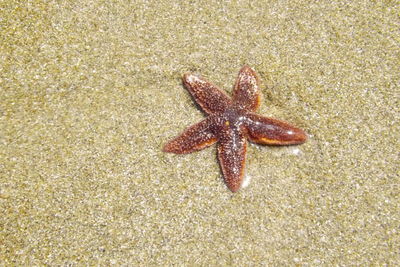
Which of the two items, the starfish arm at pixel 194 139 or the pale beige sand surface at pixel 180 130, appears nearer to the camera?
the pale beige sand surface at pixel 180 130

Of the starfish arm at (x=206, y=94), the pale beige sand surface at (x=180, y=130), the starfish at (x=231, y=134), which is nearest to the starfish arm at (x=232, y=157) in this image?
the starfish at (x=231, y=134)

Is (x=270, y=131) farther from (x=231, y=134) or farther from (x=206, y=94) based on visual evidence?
(x=206, y=94)

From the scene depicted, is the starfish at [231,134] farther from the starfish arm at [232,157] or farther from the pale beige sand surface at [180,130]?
the pale beige sand surface at [180,130]

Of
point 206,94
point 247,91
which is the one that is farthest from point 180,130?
point 247,91

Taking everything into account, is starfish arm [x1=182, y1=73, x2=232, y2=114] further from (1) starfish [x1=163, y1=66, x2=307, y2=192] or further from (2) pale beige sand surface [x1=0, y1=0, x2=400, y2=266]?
(2) pale beige sand surface [x1=0, y1=0, x2=400, y2=266]

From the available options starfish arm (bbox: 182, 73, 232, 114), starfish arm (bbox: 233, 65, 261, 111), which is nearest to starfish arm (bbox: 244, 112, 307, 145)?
Answer: starfish arm (bbox: 233, 65, 261, 111)

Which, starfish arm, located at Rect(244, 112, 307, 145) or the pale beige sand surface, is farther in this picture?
starfish arm, located at Rect(244, 112, 307, 145)
